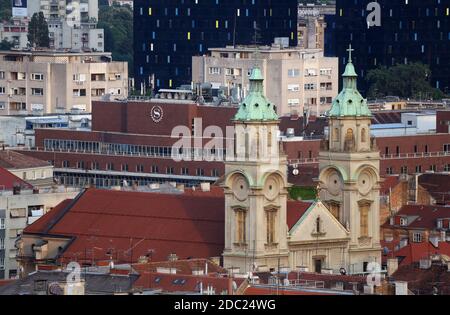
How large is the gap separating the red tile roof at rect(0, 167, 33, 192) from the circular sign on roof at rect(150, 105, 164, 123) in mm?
20728

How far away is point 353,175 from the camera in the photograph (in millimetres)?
108750

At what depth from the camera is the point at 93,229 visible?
113 metres

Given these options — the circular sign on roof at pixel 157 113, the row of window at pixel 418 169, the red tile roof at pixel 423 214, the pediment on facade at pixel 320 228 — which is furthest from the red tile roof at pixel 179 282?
the circular sign on roof at pixel 157 113

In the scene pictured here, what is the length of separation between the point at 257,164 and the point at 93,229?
11300 mm

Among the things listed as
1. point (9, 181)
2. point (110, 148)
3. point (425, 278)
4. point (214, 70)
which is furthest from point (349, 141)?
point (214, 70)

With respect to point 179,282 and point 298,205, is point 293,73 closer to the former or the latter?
point 298,205

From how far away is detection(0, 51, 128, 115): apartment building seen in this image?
19362cm

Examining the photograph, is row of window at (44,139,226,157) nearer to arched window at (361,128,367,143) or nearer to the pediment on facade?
arched window at (361,128,367,143)

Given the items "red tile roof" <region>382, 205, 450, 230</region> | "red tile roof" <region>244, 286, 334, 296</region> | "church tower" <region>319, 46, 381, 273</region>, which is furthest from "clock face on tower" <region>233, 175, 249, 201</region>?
"red tile roof" <region>382, 205, 450, 230</region>

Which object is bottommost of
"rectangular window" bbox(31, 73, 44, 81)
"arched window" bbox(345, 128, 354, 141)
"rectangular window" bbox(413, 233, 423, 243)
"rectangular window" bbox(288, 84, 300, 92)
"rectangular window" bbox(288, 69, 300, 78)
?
"rectangular window" bbox(413, 233, 423, 243)

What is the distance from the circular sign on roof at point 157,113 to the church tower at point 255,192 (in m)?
52.5

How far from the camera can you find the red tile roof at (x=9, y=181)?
132500mm
